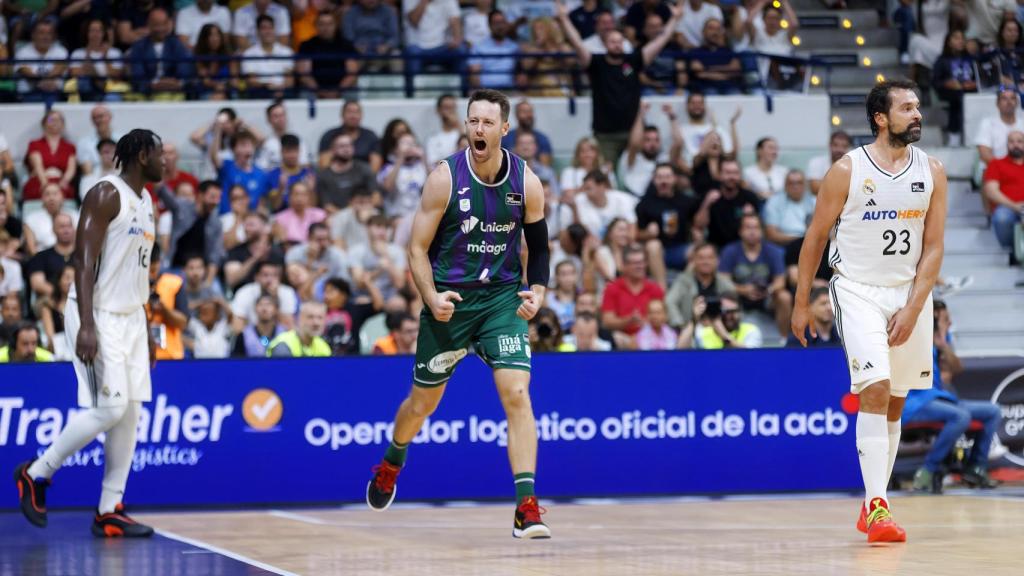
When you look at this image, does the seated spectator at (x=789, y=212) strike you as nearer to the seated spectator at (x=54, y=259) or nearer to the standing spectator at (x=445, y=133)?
the standing spectator at (x=445, y=133)

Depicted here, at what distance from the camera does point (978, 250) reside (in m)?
19.4

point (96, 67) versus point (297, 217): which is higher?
point (96, 67)

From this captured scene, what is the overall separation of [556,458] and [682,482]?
3.67 feet

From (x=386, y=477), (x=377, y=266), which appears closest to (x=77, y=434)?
(x=386, y=477)

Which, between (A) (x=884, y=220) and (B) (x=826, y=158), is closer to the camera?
(A) (x=884, y=220)

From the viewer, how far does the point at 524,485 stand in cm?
885

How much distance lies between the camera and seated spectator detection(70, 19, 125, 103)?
1883 centimetres

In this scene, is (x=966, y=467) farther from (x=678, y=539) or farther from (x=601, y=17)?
(x=601, y=17)

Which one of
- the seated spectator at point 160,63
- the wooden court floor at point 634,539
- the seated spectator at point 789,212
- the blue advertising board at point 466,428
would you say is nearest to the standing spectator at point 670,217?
the seated spectator at point 789,212

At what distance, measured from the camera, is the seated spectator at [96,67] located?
18.8m

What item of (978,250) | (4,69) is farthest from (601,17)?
(4,69)

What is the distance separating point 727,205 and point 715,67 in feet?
9.74

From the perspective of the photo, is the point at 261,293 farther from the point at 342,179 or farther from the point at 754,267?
the point at 754,267

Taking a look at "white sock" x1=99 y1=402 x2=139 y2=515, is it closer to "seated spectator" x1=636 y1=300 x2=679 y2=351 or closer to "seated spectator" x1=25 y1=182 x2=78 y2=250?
"seated spectator" x1=636 y1=300 x2=679 y2=351
